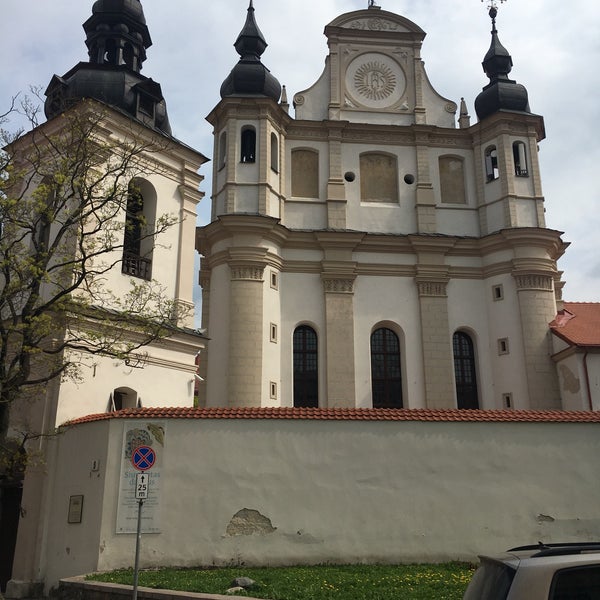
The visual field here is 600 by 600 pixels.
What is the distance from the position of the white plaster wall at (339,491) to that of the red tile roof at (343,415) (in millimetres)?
123

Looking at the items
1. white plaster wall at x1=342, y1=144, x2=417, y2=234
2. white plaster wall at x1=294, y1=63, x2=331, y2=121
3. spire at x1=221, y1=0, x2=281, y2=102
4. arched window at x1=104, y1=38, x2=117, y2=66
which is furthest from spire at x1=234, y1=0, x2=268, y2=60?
arched window at x1=104, y1=38, x2=117, y2=66

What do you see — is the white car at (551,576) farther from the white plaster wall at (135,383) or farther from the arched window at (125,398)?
the arched window at (125,398)

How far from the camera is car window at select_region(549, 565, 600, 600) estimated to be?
14.3 feet

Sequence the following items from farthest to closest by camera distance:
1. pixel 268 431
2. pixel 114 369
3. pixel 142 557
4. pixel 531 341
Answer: pixel 531 341 → pixel 114 369 → pixel 268 431 → pixel 142 557

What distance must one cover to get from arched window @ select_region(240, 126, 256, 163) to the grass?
17.4 metres

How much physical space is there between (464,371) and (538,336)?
2841 millimetres

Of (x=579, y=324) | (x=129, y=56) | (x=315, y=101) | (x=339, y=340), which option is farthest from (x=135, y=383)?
(x=579, y=324)

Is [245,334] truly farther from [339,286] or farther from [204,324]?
[339,286]

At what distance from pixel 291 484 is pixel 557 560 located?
9.05 m

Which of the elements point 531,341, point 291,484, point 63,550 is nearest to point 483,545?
point 291,484

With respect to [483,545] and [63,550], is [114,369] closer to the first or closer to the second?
[63,550]

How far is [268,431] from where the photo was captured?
13406mm

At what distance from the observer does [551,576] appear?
14.4 feet

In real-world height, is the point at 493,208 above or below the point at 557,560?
above
